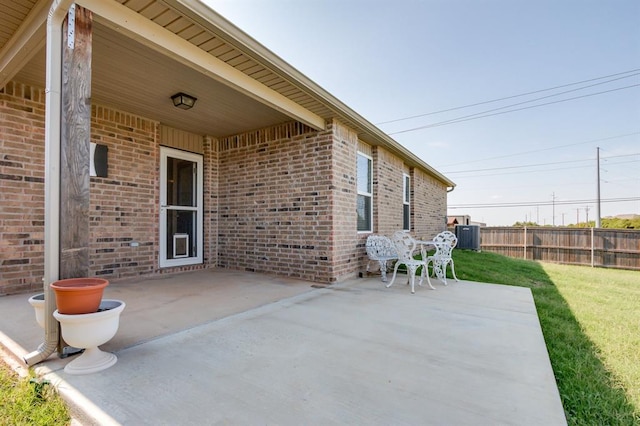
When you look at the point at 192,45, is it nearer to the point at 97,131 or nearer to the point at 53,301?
the point at 53,301

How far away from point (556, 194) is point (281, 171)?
37466 millimetres

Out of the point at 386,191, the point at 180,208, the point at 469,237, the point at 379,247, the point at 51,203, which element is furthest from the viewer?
the point at 469,237

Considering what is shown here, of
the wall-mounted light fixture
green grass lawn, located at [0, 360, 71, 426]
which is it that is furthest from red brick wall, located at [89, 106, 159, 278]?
green grass lawn, located at [0, 360, 71, 426]

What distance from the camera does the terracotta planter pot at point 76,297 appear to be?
6.03ft

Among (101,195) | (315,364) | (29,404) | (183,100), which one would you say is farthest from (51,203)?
(101,195)

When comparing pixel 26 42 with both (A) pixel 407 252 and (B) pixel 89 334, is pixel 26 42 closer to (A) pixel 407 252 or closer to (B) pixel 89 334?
(B) pixel 89 334

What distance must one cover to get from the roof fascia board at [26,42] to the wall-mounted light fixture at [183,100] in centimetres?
151

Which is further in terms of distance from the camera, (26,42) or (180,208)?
(180,208)

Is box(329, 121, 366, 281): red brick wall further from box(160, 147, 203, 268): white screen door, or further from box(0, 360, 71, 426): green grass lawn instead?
box(0, 360, 71, 426): green grass lawn

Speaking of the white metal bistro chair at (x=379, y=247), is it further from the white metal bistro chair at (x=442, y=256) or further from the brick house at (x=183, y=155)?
the white metal bistro chair at (x=442, y=256)

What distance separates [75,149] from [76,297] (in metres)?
1.02

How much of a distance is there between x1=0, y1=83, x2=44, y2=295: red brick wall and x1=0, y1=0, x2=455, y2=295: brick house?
0.01 m

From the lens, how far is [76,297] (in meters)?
1.85

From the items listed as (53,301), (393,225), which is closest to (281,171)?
(393,225)
